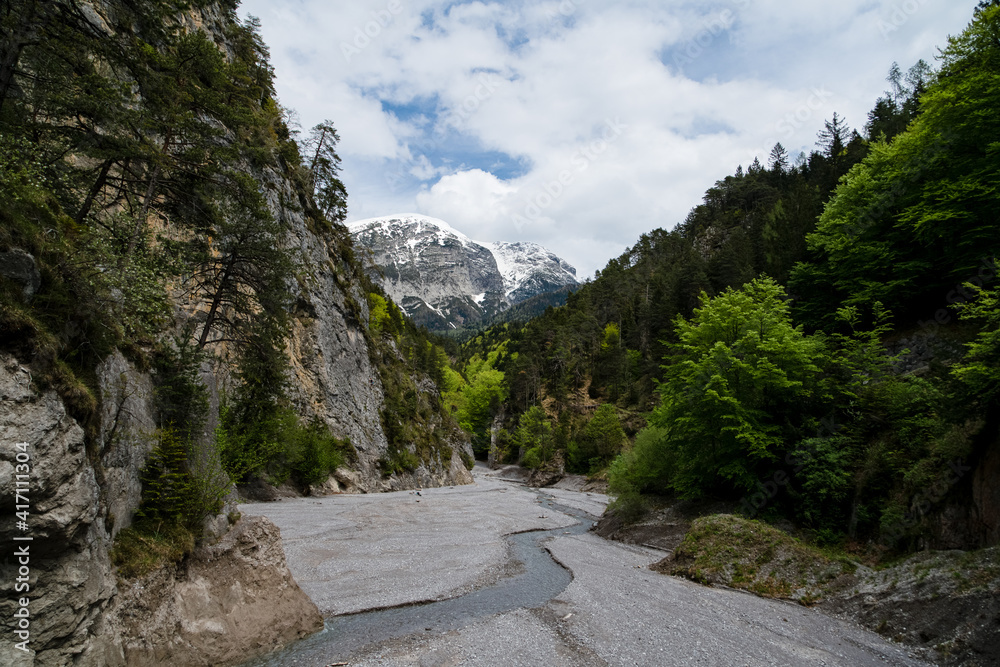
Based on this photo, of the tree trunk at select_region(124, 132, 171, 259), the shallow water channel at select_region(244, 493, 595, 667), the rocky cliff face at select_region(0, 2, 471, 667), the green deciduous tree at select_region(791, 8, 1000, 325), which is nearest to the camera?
the rocky cliff face at select_region(0, 2, 471, 667)

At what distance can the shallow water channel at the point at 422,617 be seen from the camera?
339 inches

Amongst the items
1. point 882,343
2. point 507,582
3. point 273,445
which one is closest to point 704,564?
point 507,582

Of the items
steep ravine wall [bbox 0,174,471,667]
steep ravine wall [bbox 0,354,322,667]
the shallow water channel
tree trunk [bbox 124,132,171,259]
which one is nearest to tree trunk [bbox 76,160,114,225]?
tree trunk [bbox 124,132,171,259]

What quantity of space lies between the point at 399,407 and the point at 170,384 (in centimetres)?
4280

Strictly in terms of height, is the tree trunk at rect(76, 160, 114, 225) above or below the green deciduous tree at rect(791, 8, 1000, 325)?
below

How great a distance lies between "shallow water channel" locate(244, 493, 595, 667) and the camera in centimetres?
860

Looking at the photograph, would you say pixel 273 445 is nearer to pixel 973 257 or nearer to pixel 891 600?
pixel 891 600

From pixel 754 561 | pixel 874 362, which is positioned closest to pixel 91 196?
pixel 754 561

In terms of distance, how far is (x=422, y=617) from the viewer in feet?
36.6

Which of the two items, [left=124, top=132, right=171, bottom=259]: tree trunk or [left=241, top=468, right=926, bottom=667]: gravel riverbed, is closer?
[left=241, top=468, right=926, bottom=667]: gravel riverbed

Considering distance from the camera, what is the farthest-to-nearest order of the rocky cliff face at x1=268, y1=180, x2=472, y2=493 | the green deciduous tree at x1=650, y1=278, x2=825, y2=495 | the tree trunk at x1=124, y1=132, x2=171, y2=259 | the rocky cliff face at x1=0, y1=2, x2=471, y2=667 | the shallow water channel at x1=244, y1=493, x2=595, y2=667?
the rocky cliff face at x1=268, y1=180, x2=472, y2=493, the green deciduous tree at x1=650, y1=278, x2=825, y2=495, the tree trunk at x1=124, y1=132, x2=171, y2=259, the shallow water channel at x1=244, y1=493, x2=595, y2=667, the rocky cliff face at x1=0, y1=2, x2=471, y2=667

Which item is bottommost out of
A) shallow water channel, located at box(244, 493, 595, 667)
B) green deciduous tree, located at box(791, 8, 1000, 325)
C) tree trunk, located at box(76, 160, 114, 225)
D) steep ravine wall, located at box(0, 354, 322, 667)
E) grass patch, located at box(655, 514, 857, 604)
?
shallow water channel, located at box(244, 493, 595, 667)

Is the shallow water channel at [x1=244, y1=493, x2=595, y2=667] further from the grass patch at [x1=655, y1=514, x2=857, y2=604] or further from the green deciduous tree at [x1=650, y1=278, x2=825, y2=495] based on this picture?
the green deciduous tree at [x1=650, y1=278, x2=825, y2=495]

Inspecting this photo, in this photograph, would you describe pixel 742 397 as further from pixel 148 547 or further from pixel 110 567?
pixel 110 567
